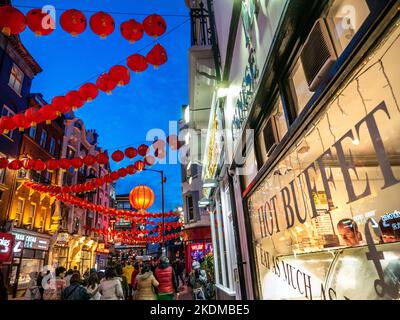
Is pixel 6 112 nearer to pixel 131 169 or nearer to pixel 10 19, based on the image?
pixel 131 169

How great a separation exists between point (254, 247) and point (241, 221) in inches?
37.6

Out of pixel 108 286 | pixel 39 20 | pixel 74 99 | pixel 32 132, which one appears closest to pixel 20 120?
pixel 74 99

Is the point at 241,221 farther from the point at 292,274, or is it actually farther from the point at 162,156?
the point at 162,156

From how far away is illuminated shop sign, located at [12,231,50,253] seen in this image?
2080 centimetres

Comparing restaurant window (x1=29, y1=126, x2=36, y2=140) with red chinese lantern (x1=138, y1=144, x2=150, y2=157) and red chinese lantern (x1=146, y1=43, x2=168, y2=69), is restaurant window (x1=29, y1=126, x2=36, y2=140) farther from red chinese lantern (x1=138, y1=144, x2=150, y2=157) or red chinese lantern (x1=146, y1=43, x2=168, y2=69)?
red chinese lantern (x1=146, y1=43, x2=168, y2=69)

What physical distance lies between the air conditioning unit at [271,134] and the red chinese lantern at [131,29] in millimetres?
4224

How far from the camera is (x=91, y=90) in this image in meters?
8.22

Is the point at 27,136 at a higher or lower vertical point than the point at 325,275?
higher

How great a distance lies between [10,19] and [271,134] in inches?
239

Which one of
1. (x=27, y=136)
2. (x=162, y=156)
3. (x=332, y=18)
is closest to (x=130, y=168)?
(x=162, y=156)

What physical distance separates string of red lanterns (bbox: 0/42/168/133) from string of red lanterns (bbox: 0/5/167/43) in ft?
2.26

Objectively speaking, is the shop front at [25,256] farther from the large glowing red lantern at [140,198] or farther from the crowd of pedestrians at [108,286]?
the crowd of pedestrians at [108,286]

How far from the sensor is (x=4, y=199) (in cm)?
2011

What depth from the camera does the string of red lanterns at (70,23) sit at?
19.1 feet
